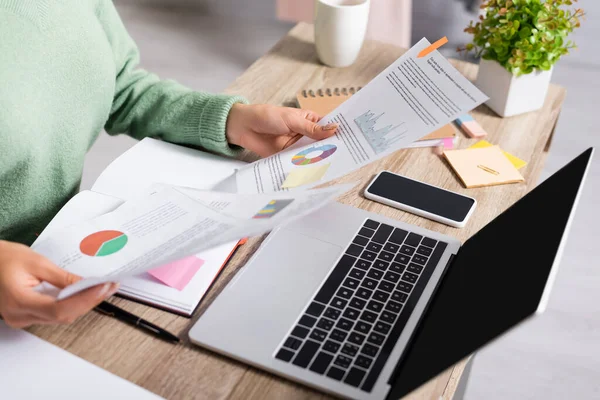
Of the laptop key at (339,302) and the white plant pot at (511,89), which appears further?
the white plant pot at (511,89)

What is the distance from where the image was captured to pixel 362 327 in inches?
26.1

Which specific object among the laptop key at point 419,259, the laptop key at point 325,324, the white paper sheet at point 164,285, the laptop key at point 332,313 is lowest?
the laptop key at point 419,259

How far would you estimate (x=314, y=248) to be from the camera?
77 centimetres

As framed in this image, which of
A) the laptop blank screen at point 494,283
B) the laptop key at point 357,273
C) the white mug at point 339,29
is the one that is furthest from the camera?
the white mug at point 339,29

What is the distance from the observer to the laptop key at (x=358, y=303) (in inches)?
27.1

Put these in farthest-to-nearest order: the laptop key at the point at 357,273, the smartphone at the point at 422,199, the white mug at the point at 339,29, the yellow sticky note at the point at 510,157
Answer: the white mug at the point at 339,29
the yellow sticky note at the point at 510,157
the smartphone at the point at 422,199
the laptop key at the point at 357,273

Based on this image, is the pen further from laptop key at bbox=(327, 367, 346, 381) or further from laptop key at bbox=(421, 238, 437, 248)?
laptop key at bbox=(421, 238, 437, 248)

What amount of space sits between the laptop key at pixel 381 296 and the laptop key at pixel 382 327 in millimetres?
37

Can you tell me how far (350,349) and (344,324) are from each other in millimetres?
36

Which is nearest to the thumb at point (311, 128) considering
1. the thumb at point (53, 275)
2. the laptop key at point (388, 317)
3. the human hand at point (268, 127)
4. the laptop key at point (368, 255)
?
the human hand at point (268, 127)

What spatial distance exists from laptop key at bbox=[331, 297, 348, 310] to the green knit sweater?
1.13 ft

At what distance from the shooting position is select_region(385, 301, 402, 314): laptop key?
2.25 feet

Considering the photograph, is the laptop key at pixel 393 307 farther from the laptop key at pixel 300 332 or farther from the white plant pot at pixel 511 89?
the white plant pot at pixel 511 89

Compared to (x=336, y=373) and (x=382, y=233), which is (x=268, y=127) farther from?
(x=336, y=373)
